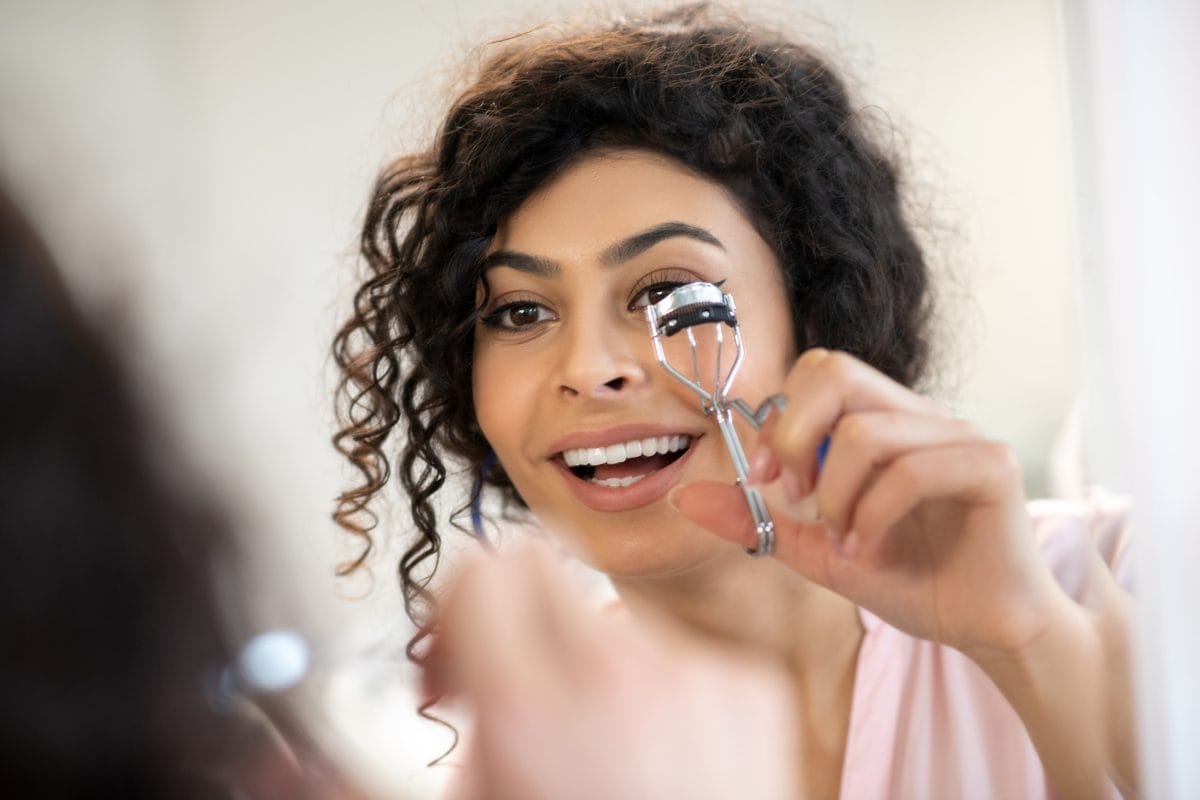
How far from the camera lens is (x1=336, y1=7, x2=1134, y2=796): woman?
0.58m

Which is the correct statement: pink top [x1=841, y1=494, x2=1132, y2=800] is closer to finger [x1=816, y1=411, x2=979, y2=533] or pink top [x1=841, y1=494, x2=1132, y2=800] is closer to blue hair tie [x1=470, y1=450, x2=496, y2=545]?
finger [x1=816, y1=411, x2=979, y2=533]

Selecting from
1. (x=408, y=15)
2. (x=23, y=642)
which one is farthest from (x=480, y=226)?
(x=23, y=642)

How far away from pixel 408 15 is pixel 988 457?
0.45 meters

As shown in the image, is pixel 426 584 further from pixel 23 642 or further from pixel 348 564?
pixel 23 642

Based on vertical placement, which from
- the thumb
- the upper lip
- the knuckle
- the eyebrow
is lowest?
the thumb

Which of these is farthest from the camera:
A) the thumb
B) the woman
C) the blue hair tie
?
the blue hair tie

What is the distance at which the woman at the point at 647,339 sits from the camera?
581 millimetres

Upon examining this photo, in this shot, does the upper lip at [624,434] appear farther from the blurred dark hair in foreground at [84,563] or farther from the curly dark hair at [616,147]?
the blurred dark hair in foreground at [84,563]

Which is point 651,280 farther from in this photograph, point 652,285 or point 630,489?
point 630,489

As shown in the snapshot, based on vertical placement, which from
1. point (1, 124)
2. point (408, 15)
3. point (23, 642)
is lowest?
point (23, 642)

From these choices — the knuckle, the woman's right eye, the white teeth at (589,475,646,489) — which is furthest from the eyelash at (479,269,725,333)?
the knuckle

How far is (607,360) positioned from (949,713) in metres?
0.29

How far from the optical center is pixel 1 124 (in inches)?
20.0

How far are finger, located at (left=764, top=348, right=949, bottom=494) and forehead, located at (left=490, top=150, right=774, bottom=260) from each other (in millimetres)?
211
